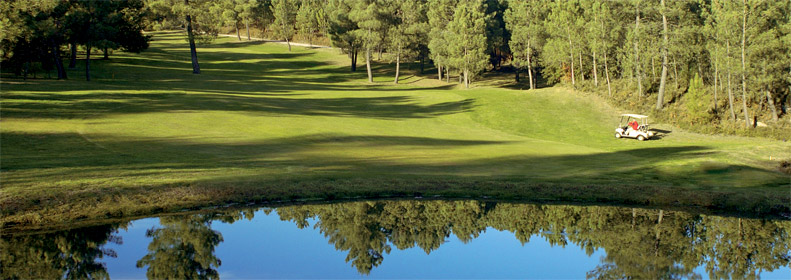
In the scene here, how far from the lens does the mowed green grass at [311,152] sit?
23.3m

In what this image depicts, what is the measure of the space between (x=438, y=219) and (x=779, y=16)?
48.9 m

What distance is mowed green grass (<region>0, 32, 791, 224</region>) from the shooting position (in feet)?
76.5

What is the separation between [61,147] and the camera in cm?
2962

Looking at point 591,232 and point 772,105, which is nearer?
point 591,232

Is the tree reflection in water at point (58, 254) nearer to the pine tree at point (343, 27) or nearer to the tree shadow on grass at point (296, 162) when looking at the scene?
the tree shadow on grass at point (296, 162)

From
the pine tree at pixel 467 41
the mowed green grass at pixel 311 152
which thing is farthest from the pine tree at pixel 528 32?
the mowed green grass at pixel 311 152

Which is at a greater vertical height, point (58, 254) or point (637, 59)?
point (637, 59)

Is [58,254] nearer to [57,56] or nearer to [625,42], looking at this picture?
[57,56]

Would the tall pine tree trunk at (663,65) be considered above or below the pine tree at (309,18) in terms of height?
below

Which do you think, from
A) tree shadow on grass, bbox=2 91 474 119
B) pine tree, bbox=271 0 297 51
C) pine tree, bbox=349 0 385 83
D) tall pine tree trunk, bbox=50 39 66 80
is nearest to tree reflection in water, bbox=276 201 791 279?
tree shadow on grass, bbox=2 91 474 119

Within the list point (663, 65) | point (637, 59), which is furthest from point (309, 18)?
point (663, 65)

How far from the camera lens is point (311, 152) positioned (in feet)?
109

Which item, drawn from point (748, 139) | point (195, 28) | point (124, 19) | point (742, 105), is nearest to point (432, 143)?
point (748, 139)

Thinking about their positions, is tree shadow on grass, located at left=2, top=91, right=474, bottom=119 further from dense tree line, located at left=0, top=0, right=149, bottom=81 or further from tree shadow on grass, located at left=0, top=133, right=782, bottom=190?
tree shadow on grass, located at left=0, top=133, right=782, bottom=190
